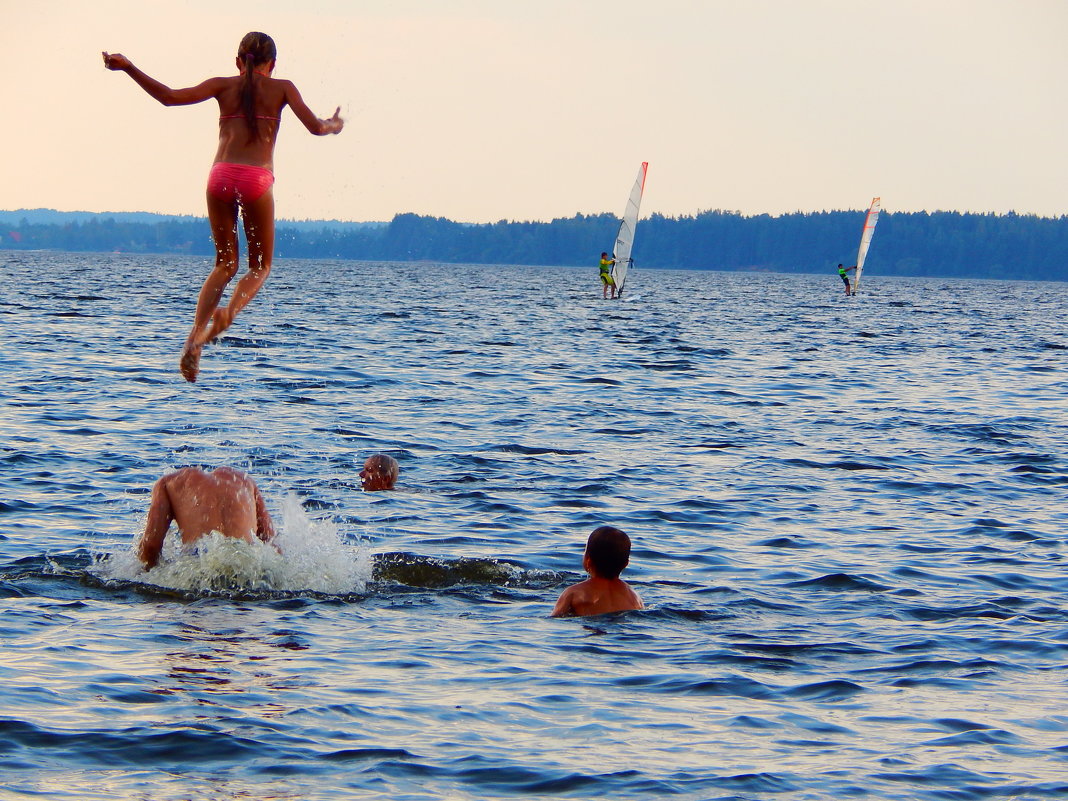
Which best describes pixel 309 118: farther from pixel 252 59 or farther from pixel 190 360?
pixel 190 360

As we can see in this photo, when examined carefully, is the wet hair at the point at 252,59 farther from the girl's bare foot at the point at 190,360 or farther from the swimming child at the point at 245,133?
the girl's bare foot at the point at 190,360

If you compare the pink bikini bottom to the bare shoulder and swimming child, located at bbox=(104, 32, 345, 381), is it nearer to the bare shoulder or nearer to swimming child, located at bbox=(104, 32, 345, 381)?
swimming child, located at bbox=(104, 32, 345, 381)

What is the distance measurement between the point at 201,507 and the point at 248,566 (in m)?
0.67

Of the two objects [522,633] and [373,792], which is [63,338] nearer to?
[522,633]

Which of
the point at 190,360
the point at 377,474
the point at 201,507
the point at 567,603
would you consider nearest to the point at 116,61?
the point at 190,360

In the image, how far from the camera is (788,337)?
2064 inches

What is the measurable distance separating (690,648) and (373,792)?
374cm

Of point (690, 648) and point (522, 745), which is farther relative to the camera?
point (690, 648)

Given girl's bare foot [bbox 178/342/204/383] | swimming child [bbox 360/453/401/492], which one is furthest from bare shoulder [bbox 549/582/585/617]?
swimming child [bbox 360/453/401/492]

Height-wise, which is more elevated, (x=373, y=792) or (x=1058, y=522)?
(x=1058, y=522)

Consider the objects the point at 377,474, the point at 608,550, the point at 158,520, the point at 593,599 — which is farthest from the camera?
the point at 377,474

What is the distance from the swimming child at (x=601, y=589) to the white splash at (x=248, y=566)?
6.44ft

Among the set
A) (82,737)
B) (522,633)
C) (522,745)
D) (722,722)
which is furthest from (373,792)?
(522,633)

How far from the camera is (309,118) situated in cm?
929
